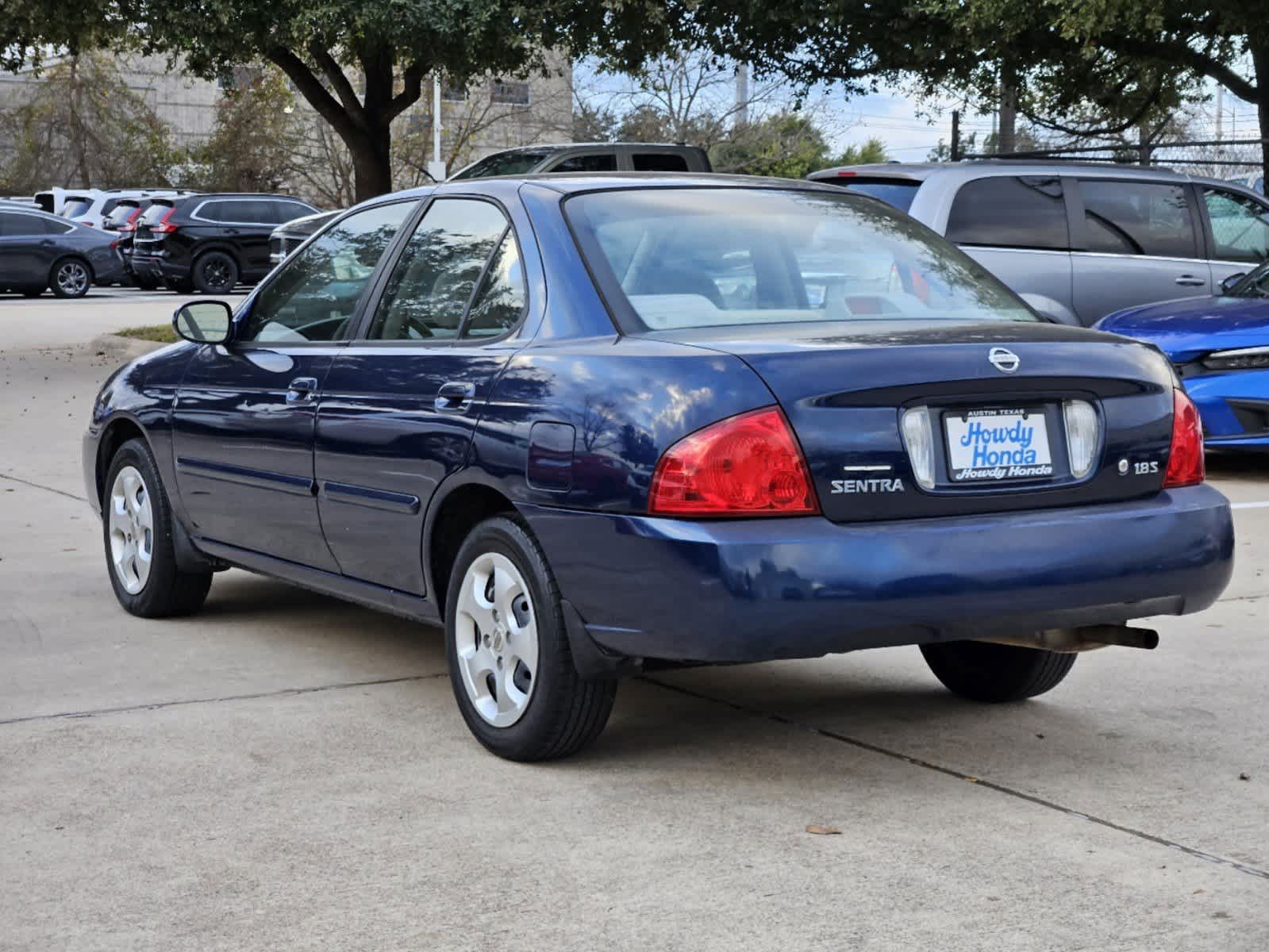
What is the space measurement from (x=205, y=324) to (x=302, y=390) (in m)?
0.75

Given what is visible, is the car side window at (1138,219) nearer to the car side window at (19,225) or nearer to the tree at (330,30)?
the tree at (330,30)

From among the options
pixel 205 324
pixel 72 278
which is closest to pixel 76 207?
pixel 72 278

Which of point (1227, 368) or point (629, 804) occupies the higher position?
point (1227, 368)

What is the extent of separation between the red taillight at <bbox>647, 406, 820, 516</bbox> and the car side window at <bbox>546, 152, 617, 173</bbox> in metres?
13.4

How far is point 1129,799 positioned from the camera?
15.1 ft

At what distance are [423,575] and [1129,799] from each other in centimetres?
199

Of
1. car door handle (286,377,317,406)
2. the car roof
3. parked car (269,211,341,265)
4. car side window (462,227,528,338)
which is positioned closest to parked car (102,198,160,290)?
parked car (269,211,341,265)

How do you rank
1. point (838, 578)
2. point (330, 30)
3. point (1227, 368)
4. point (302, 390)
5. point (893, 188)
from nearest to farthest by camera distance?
point (838, 578) → point (302, 390) → point (1227, 368) → point (893, 188) → point (330, 30)

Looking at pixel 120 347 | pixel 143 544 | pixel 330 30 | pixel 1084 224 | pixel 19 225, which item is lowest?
pixel 120 347

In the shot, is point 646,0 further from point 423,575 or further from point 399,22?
point 423,575

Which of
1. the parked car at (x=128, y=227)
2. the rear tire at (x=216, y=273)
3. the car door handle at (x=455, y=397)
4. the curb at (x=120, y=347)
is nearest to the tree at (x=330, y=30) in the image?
the curb at (x=120, y=347)

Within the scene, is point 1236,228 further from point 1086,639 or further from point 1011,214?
point 1086,639

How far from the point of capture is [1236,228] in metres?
13.5

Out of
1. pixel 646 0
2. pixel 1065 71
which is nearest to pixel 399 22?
pixel 646 0
